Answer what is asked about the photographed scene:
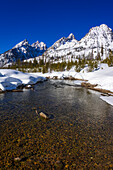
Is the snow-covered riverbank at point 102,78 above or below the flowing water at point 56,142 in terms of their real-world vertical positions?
above

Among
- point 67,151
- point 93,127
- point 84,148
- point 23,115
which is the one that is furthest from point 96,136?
point 23,115

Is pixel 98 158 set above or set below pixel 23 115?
below

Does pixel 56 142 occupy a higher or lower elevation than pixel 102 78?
lower

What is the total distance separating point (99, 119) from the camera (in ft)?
33.9

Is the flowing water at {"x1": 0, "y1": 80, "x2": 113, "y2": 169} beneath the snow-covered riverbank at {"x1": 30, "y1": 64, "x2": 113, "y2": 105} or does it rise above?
beneath

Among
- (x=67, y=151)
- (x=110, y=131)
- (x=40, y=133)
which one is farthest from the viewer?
(x=110, y=131)

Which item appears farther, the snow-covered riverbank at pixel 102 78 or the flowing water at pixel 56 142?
the snow-covered riverbank at pixel 102 78

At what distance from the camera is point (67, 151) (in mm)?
5984

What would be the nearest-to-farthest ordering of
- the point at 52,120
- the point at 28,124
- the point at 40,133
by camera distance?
1. the point at 40,133
2. the point at 28,124
3. the point at 52,120

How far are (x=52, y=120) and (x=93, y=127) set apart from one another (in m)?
3.97

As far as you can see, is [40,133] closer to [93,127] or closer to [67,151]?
[67,151]

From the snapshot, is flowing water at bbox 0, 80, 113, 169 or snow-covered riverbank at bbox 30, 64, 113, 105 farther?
snow-covered riverbank at bbox 30, 64, 113, 105

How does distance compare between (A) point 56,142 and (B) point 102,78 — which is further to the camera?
(B) point 102,78

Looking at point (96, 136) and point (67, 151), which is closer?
point (67, 151)
